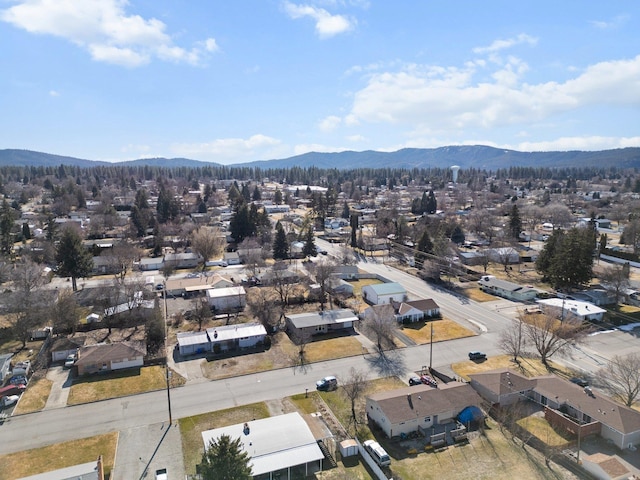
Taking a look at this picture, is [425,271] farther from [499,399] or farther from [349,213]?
[349,213]

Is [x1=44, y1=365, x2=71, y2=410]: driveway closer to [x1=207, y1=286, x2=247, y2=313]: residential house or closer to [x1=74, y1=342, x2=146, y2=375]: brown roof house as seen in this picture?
[x1=74, y1=342, x2=146, y2=375]: brown roof house

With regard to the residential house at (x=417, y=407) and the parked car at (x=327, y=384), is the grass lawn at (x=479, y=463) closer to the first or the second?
the residential house at (x=417, y=407)

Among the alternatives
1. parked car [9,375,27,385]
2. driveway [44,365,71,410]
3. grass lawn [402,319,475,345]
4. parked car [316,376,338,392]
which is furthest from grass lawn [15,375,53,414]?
grass lawn [402,319,475,345]

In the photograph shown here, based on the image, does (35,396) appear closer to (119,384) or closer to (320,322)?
(119,384)

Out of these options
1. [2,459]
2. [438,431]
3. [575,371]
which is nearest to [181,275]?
[2,459]

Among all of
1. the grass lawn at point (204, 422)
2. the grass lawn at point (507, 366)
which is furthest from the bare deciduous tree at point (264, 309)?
the grass lawn at point (507, 366)

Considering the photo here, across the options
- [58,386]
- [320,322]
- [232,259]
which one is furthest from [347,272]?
[58,386]
